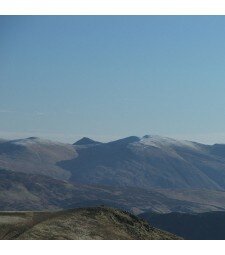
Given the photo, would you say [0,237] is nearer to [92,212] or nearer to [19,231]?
[19,231]

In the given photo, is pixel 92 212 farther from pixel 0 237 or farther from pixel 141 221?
pixel 0 237

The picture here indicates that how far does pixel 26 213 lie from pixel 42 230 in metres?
12.2

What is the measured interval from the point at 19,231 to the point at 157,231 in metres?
21.0

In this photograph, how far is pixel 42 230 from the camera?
62.5 m

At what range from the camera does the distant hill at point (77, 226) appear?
63.1 m

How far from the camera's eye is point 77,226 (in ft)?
221

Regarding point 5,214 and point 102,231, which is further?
point 5,214

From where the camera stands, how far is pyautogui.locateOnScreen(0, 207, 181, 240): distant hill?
63.1m
